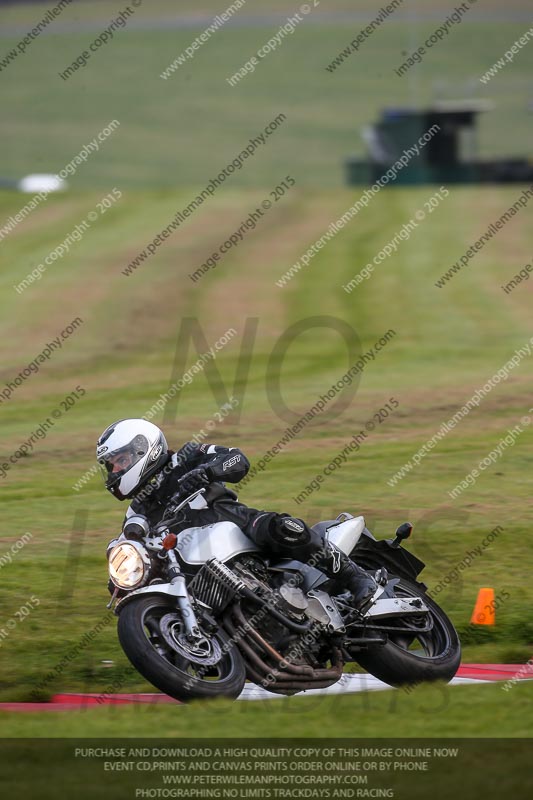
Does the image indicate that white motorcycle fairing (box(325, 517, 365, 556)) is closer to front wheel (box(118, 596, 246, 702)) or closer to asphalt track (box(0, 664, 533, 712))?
asphalt track (box(0, 664, 533, 712))

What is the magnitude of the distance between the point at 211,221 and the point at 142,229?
7.27ft

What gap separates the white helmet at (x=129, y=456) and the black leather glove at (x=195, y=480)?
0.58 ft

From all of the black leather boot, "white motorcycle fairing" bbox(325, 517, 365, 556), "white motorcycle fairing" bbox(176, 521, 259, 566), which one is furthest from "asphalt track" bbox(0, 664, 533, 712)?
"white motorcycle fairing" bbox(176, 521, 259, 566)

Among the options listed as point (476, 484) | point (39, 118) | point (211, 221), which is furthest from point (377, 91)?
point (476, 484)

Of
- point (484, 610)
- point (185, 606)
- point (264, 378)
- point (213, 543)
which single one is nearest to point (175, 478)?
point (213, 543)

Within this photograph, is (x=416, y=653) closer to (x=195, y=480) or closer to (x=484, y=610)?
(x=484, y=610)

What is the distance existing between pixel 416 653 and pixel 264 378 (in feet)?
37.8

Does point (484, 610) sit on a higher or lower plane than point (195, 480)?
lower

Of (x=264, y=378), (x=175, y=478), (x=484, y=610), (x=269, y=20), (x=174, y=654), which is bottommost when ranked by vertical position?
(x=269, y=20)

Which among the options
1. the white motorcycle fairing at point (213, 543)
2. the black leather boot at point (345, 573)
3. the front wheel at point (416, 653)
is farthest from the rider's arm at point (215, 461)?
the front wheel at point (416, 653)

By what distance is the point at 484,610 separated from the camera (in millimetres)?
9758

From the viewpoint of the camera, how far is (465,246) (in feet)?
103
